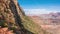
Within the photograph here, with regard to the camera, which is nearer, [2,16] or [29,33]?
[2,16]

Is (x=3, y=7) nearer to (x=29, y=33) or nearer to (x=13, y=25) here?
(x=13, y=25)

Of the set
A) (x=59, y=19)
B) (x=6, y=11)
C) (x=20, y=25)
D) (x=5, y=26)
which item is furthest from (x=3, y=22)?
Result: (x=59, y=19)

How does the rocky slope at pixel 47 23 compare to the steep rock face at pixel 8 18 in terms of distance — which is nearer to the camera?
the steep rock face at pixel 8 18

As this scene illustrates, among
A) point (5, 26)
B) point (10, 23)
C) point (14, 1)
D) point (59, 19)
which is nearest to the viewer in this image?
point (5, 26)

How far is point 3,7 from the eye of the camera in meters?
13.1

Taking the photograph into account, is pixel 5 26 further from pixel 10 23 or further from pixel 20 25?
pixel 20 25

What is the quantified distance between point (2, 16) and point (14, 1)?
355 cm

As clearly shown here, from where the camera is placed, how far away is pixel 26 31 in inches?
571

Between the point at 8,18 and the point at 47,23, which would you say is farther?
the point at 47,23

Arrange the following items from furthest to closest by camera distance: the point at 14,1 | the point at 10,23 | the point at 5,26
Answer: the point at 14,1 → the point at 10,23 → the point at 5,26

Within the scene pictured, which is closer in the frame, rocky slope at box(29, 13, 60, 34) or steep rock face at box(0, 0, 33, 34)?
steep rock face at box(0, 0, 33, 34)

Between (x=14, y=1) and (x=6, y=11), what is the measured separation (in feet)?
8.26

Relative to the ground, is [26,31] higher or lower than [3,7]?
Result: lower

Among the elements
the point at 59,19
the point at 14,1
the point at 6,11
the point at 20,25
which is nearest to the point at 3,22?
the point at 6,11
